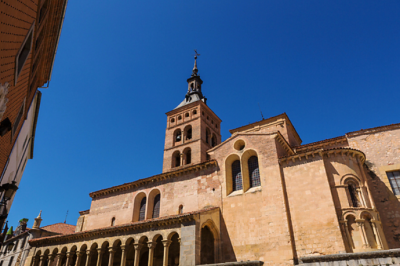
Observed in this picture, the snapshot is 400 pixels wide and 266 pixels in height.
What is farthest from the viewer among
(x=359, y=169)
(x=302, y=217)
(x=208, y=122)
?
(x=208, y=122)


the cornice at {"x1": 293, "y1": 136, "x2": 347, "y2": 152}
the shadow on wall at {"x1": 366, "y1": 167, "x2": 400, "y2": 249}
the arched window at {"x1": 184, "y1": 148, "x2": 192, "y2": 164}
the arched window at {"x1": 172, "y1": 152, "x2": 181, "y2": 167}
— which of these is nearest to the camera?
the shadow on wall at {"x1": 366, "y1": 167, "x2": 400, "y2": 249}

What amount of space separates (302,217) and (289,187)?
80.3 inches

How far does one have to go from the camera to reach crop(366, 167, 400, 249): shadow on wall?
16578 millimetres

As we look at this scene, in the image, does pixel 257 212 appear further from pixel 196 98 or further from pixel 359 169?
pixel 196 98

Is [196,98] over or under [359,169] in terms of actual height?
over

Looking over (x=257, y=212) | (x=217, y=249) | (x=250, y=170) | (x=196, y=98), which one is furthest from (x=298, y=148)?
(x=196, y=98)

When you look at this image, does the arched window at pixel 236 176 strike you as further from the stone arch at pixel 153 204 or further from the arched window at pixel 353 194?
the stone arch at pixel 153 204

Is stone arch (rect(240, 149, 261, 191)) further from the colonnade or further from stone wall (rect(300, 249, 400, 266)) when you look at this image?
stone wall (rect(300, 249, 400, 266))

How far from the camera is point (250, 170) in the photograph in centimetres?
2009

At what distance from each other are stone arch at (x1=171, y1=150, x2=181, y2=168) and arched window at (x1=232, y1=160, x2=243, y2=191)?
1085 centimetres

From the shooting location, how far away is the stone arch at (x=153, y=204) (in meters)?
23.5

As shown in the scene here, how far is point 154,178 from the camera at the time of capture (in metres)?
24.0

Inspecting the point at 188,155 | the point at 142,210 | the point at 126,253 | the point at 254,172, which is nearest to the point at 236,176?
the point at 254,172

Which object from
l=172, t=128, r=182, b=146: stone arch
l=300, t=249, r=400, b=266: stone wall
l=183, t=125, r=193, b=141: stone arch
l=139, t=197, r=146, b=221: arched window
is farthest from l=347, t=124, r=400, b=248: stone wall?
l=172, t=128, r=182, b=146: stone arch
